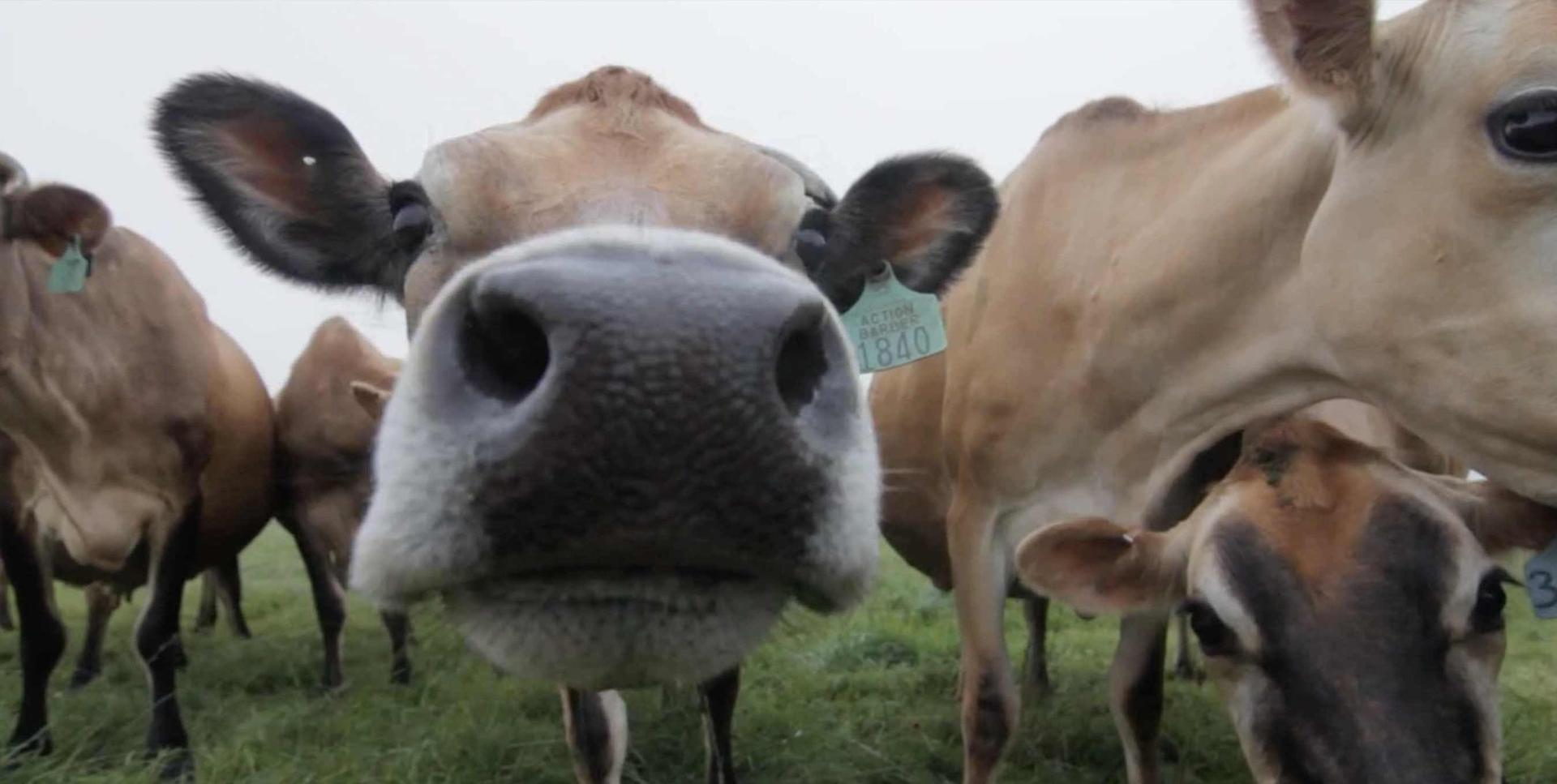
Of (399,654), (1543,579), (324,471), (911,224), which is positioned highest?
(911,224)

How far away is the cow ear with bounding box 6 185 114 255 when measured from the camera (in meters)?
5.00

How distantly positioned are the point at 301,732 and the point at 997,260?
3105 mm

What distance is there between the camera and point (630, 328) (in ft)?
5.17

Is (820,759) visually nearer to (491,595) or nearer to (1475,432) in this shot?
(1475,432)

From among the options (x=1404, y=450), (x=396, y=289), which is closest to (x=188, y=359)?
(x=396, y=289)

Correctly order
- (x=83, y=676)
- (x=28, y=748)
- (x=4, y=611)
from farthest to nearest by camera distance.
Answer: (x=4, y=611)
(x=83, y=676)
(x=28, y=748)

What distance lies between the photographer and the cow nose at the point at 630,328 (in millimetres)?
1565

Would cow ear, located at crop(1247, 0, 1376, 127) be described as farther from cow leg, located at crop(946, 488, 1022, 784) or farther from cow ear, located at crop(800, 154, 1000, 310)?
cow leg, located at crop(946, 488, 1022, 784)

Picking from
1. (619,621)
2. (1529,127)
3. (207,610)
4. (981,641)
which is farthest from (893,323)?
(207,610)

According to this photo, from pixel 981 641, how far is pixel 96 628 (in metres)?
5.44

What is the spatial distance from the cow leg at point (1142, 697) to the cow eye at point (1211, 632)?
1128mm

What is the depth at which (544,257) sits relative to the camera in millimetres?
1699

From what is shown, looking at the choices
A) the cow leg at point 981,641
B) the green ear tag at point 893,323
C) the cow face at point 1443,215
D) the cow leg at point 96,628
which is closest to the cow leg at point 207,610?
the cow leg at point 96,628

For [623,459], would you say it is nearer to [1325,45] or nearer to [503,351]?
[503,351]
